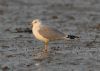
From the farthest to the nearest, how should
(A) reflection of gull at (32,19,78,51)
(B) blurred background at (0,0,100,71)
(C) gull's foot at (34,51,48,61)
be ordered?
(A) reflection of gull at (32,19,78,51), (C) gull's foot at (34,51,48,61), (B) blurred background at (0,0,100,71)

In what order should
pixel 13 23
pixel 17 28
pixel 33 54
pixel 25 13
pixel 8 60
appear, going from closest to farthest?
1. pixel 8 60
2. pixel 33 54
3. pixel 17 28
4. pixel 13 23
5. pixel 25 13

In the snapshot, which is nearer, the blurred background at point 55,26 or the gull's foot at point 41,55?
the blurred background at point 55,26

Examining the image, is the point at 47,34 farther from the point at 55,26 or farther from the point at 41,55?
the point at 55,26

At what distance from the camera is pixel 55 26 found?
56.5 ft

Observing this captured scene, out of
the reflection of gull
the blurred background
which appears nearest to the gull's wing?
the reflection of gull

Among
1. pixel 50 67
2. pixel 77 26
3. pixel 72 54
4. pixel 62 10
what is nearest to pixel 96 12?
pixel 62 10

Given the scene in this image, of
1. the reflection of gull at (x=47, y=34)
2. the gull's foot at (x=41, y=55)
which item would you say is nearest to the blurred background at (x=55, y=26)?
the gull's foot at (x=41, y=55)

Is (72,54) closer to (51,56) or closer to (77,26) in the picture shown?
(51,56)

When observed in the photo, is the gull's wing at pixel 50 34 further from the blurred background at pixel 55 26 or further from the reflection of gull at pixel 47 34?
the blurred background at pixel 55 26

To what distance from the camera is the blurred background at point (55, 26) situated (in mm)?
11367

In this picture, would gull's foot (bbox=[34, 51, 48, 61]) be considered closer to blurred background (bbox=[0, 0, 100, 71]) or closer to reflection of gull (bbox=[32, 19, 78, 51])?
blurred background (bbox=[0, 0, 100, 71])

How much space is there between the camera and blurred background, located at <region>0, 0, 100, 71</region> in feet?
37.3

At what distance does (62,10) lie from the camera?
23.0 m

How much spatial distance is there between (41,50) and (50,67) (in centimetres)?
229
